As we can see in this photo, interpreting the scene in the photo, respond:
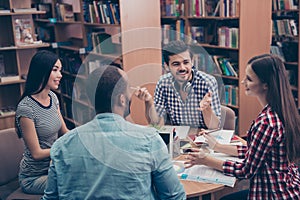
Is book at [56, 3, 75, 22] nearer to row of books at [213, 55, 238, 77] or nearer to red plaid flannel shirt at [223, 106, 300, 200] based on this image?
row of books at [213, 55, 238, 77]

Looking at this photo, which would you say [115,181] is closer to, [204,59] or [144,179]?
[144,179]

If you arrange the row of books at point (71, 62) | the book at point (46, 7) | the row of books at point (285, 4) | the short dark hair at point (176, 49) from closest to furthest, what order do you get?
the short dark hair at point (176, 49)
the row of books at point (285, 4)
the row of books at point (71, 62)
the book at point (46, 7)

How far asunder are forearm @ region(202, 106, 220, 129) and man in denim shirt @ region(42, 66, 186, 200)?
3.39ft

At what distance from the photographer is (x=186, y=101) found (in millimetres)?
2688

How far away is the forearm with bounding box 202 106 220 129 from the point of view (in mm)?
2441

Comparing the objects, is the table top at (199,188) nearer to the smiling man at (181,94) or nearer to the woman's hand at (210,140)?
the woman's hand at (210,140)

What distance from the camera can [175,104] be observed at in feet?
8.81

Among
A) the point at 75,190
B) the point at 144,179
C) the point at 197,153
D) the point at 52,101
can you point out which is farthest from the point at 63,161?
the point at 52,101

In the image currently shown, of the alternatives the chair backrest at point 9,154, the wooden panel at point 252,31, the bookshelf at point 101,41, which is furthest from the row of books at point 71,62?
the chair backrest at point 9,154

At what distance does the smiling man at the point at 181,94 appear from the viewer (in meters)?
2.58

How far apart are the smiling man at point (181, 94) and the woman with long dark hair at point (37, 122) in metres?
0.63

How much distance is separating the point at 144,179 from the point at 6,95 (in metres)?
2.95

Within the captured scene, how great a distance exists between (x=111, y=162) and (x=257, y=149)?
0.66 metres

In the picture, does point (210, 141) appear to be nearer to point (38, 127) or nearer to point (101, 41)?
point (38, 127)
